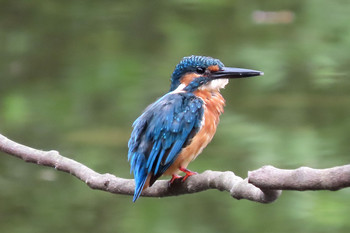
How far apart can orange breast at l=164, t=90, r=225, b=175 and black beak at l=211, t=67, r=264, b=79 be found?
69mm

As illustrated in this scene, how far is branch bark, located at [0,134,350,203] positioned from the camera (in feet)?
4.21

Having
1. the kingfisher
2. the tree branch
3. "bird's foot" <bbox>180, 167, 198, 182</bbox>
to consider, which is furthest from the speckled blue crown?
the tree branch

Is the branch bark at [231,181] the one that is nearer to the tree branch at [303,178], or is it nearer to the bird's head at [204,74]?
the tree branch at [303,178]

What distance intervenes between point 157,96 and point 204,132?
1.25 metres

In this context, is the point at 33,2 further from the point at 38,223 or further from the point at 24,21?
the point at 38,223

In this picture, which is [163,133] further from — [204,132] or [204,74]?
[204,74]

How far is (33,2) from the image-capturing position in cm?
397

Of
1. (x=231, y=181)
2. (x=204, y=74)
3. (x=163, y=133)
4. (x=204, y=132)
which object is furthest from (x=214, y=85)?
(x=231, y=181)

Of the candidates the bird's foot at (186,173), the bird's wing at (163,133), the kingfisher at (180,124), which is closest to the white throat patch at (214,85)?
the kingfisher at (180,124)

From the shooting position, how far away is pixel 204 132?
240cm

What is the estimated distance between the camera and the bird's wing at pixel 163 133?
223cm

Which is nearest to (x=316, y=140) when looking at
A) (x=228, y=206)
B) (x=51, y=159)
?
(x=228, y=206)

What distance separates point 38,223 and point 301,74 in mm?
1588

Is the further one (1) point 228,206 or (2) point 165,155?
(1) point 228,206
